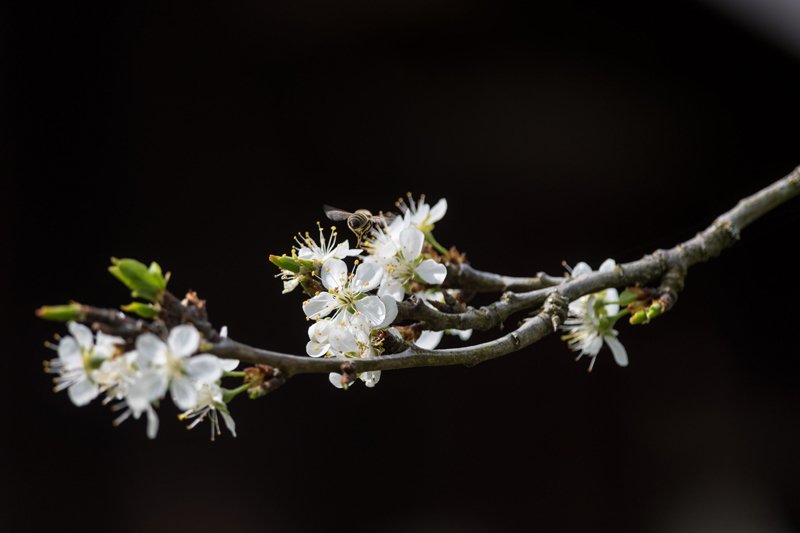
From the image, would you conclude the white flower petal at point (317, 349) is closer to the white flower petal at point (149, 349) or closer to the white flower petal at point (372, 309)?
the white flower petal at point (372, 309)

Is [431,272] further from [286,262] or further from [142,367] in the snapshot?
[142,367]

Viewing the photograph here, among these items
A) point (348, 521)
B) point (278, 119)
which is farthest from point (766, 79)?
point (348, 521)

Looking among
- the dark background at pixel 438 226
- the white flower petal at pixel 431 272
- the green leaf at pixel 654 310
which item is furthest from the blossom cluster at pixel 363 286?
the dark background at pixel 438 226

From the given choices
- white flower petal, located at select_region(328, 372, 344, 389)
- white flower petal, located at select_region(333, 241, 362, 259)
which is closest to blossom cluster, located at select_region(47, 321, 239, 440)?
white flower petal, located at select_region(328, 372, 344, 389)

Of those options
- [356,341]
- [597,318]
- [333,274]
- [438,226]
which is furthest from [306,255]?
[438,226]

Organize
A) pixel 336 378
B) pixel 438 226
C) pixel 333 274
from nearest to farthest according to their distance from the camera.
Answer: pixel 336 378 → pixel 333 274 → pixel 438 226

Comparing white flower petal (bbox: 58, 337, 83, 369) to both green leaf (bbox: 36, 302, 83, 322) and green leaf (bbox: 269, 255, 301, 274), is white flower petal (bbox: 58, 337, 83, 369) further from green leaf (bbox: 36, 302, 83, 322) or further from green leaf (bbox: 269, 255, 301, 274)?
green leaf (bbox: 269, 255, 301, 274)
